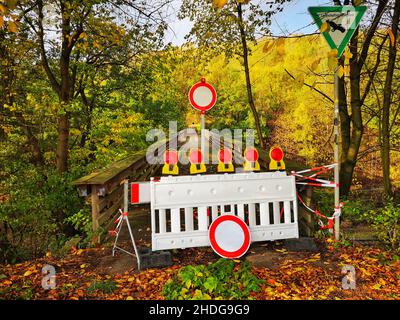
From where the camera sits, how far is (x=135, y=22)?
9.62 meters

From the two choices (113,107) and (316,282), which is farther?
(113,107)

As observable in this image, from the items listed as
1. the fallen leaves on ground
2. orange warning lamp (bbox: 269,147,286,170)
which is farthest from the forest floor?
orange warning lamp (bbox: 269,147,286,170)

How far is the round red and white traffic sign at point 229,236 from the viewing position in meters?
4.10

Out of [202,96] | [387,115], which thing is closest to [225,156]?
[202,96]

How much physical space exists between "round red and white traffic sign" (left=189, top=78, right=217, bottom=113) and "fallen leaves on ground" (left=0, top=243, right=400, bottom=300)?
2306mm

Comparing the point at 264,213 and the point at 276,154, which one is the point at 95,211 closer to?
the point at 264,213

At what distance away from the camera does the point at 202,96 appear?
5254 mm

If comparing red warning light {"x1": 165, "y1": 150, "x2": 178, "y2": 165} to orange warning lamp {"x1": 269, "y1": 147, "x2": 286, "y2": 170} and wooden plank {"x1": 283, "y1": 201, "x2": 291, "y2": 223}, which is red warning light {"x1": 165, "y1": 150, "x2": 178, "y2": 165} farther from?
wooden plank {"x1": 283, "y1": 201, "x2": 291, "y2": 223}

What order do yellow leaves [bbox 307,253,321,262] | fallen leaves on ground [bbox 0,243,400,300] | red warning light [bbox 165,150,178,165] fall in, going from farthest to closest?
red warning light [bbox 165,150,178,165], yellow leaves [bbox 307,253,321,262], fallen leaves on ground [bbox 0,243,400,300]

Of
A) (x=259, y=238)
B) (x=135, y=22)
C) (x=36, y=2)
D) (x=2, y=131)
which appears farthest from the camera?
(x=2, y=131)

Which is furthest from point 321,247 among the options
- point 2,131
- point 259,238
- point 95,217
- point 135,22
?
point 2,131

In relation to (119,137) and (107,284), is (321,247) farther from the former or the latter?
(119,137)

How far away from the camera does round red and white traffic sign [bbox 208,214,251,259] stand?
4.10m
